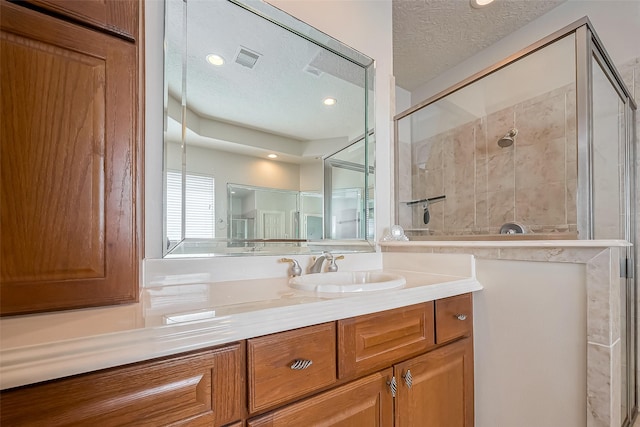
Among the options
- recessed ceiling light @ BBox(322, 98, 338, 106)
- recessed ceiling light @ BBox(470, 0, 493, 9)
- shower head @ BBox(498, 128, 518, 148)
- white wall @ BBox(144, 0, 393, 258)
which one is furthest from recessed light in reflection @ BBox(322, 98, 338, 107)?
shower head @ BBox(498, 128, 518, 148)

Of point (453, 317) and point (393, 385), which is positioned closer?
point (393, 385)

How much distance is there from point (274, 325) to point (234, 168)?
0.70 m

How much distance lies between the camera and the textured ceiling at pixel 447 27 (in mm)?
1835

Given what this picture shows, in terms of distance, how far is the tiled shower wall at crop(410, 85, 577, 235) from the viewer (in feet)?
5.31

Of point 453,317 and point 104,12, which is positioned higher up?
point 104,12

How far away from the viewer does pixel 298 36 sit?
1.30 metres

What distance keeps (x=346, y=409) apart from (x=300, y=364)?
22cm

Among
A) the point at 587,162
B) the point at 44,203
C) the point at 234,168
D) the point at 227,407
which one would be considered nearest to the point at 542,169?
the point at 587,162

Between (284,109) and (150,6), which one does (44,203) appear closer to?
(150,6)

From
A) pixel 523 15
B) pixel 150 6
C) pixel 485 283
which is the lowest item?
pixel 485 283

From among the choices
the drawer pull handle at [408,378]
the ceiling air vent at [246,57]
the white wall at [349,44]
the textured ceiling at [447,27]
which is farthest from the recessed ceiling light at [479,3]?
the drawer pull handle at [408,378]

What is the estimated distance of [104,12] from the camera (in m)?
0.70

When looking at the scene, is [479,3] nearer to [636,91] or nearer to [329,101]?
[636,91]

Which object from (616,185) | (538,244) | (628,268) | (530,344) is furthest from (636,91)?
(530,344)
